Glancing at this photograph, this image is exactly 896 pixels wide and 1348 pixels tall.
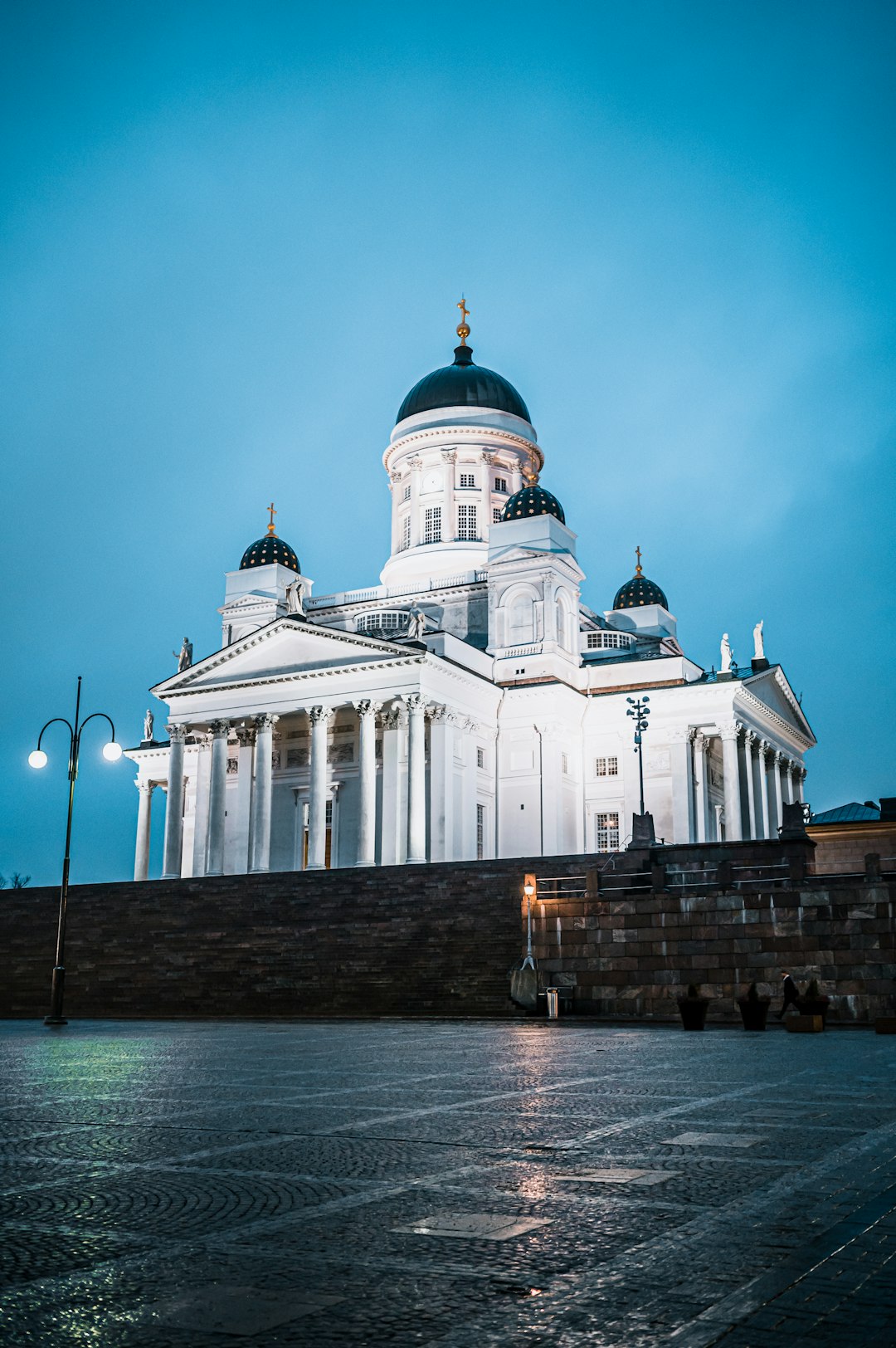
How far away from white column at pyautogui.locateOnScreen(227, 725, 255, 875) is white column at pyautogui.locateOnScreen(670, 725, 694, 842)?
19153 mm

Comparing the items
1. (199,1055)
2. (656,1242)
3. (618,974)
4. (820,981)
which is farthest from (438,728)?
(656,1242)

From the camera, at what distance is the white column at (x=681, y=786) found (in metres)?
57.0

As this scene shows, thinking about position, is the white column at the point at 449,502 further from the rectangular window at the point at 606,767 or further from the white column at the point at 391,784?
the white column at the point at 391,784

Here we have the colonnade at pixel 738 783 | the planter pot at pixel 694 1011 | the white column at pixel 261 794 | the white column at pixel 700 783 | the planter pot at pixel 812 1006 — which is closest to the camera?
the planter pot at pixel 694 1011

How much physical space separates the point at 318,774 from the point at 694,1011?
29.9 metres

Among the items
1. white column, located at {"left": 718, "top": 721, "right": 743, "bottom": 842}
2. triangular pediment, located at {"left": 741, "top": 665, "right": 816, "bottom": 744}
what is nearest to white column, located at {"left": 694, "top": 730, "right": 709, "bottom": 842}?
white column, located at {"left": 718, "top": 721, "right": 743, "bottom": 842}

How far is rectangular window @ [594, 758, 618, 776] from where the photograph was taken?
197ft

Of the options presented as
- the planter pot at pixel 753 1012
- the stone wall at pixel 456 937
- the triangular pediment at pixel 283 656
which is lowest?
the planter pot at pixel 753 1012

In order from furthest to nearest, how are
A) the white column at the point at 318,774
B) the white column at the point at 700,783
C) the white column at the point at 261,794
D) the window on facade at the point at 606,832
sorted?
the window on facade at the point at 606,832 → the white column at the point at 700,783 → the white column at the point at 261,794 → the white column at the point at 318,774

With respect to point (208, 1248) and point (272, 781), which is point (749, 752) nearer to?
point (272, 781)

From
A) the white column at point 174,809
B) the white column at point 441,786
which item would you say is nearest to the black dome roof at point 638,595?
the white column at point 441,786

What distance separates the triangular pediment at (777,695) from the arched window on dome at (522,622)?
33.0ft

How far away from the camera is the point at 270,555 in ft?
221

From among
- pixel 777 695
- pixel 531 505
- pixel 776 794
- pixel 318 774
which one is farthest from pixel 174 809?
pixel 777 695
